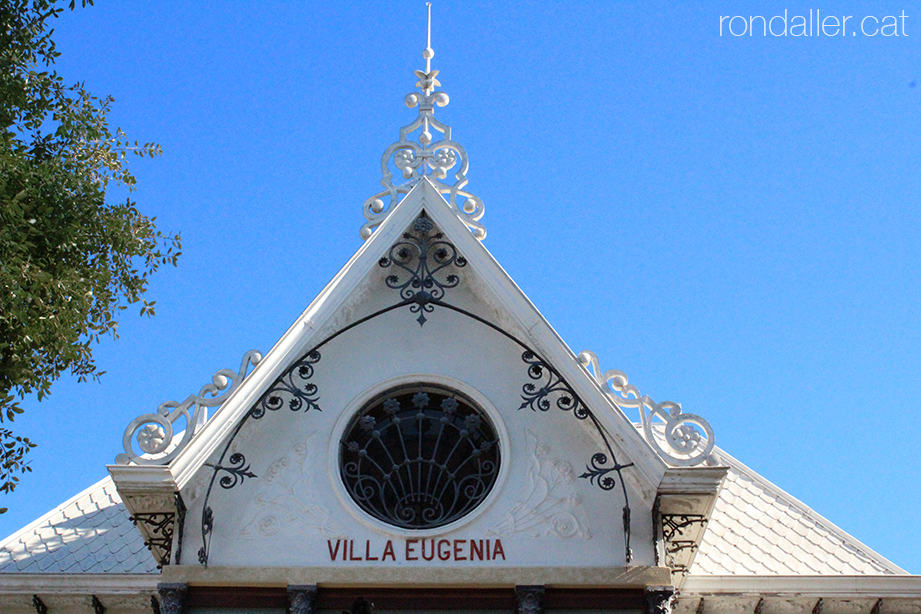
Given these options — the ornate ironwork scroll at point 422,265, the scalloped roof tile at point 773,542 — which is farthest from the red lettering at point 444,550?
the scalloped roof tile at point 773,542

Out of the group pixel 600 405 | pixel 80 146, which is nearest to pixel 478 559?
pixel 600 405

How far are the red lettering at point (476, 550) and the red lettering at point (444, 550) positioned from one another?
241 mm

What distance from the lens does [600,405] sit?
12.3 metres

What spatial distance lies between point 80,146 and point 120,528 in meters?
5.16

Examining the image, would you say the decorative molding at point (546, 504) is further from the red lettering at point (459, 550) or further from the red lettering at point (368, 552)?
the red lettering at point (368, 552)

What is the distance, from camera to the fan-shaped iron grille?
12359 mm

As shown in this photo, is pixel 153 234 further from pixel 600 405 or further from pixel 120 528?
pixel 600 405

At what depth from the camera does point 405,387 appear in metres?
13.0

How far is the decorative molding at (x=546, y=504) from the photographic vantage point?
12.2 metres

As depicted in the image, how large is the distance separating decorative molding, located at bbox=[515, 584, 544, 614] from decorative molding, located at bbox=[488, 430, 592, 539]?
0.61 meters

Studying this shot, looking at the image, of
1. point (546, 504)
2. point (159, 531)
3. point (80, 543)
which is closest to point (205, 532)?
point (159, 531)

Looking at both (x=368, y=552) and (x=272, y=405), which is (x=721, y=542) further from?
(x=272, y=405)

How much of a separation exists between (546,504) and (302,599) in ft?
9.02

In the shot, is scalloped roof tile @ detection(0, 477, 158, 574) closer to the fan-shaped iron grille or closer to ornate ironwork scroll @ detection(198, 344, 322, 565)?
ornate ironwork scroll @ detection(198, 344, 322, 565)
